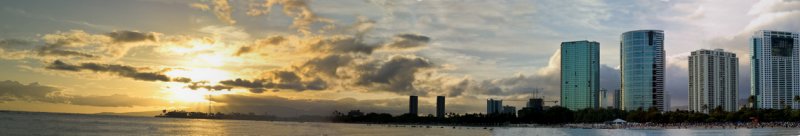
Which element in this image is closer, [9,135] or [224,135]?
[9,135]

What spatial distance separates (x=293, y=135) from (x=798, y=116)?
406 feet

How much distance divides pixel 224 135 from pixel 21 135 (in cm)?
3415

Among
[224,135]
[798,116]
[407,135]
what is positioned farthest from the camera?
[798,116]

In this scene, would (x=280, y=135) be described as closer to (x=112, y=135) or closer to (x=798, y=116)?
(x=112, y=135)

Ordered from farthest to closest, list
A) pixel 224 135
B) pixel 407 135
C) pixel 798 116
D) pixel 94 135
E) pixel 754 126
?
pixel 798 116 → pixel 754 126 → pixel 407 135 → pixel 224 135 → pixel 94 135

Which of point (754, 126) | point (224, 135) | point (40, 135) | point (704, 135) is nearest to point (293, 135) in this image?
point (224, 135)

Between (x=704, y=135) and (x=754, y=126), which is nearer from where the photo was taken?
(x=704, y=135)

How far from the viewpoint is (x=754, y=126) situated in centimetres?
17825

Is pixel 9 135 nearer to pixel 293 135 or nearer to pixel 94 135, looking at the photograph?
pixel 94 135

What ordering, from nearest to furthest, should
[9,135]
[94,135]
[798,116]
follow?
[9,135] < [94,135] < [798,116]

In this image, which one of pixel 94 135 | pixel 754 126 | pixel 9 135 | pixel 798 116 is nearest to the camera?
pixel 9 135

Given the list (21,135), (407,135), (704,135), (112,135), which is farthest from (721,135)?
(21,135)

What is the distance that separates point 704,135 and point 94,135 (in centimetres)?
9545

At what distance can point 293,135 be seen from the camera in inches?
5659
